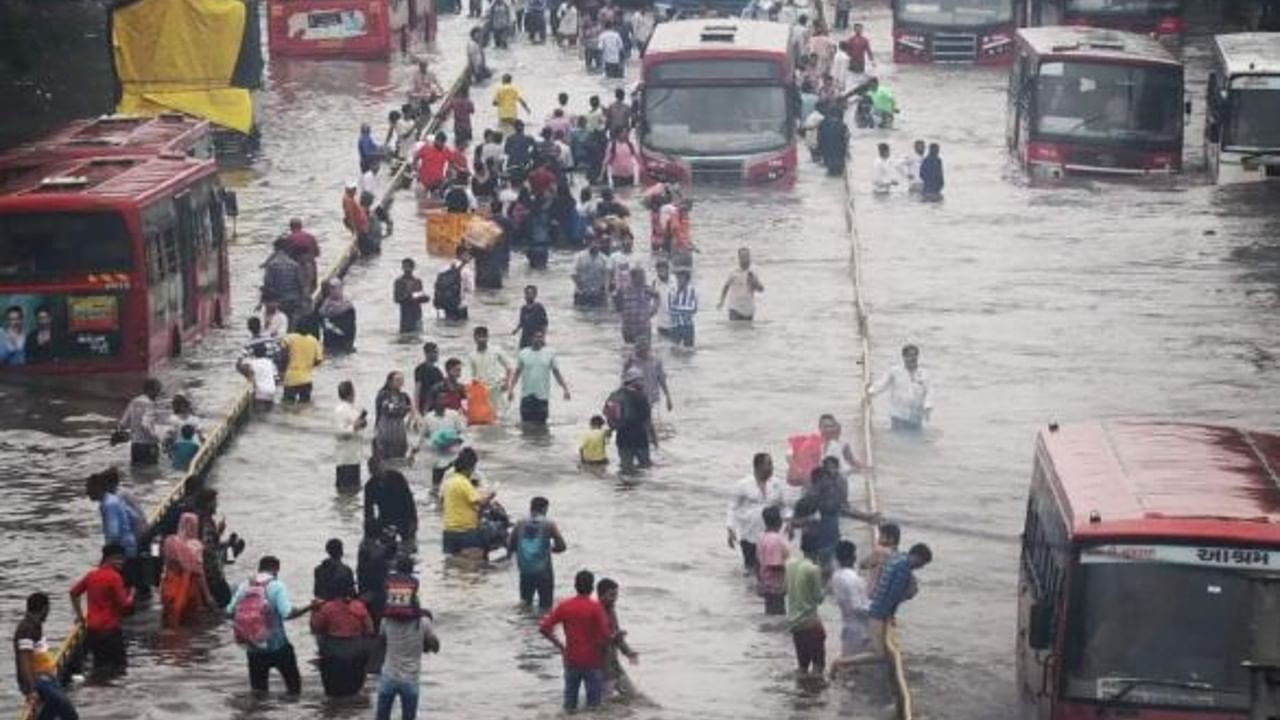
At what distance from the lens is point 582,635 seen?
23.4 meters

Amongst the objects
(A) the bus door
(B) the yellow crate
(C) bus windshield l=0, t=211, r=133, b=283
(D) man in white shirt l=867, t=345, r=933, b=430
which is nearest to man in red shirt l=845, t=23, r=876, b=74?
(B) the yellow crate

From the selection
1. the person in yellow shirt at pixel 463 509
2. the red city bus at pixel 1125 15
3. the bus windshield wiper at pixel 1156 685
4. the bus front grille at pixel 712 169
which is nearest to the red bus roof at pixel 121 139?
the bus front grille at pixel 712 169

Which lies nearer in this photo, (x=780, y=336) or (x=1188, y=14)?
(x=780, y=336)

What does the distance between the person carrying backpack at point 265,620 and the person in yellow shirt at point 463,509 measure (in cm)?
386

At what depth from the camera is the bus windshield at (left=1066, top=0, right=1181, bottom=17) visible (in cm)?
6500

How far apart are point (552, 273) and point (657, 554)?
14.8 metres

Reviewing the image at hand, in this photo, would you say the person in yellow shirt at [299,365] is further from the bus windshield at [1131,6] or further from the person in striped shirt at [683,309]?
the bus windshield at [1131,6]

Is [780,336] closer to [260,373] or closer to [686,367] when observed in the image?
[686,367]

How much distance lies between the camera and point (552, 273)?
4356cm

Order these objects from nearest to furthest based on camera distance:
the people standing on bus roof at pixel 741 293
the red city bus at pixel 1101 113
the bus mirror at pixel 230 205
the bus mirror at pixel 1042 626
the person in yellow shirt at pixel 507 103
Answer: the bus mirror at pixel 1042 626 < the people standing on bus roof at pixel 741 293 < the bus mirror at pixel 230 205 < the red city bus at pixel 1101 113 < the person in yellow shirt at pixel 507 103

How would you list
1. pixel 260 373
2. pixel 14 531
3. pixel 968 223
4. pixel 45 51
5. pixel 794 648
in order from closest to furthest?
pixel 794 648
pixel 14 531
pixel 260 373
pixel 968 223
pixel 45 51

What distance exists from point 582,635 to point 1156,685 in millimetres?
4873

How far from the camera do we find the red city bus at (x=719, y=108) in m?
51.2

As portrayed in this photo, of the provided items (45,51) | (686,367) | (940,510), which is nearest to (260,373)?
(686,367)
